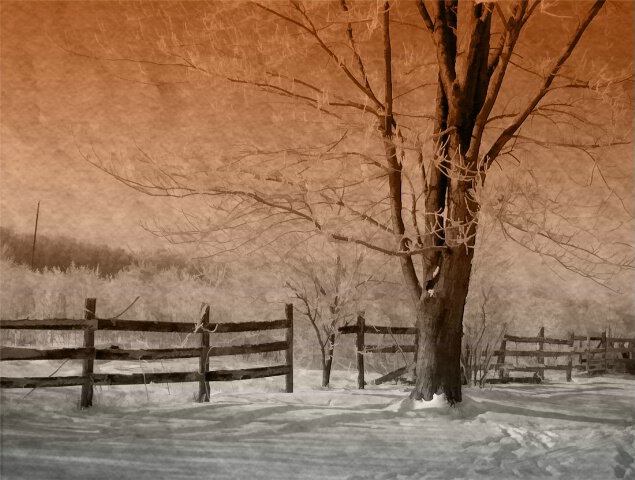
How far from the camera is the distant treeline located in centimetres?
733

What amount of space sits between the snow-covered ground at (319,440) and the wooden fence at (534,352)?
9.29 ft

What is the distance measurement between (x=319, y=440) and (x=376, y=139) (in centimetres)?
274

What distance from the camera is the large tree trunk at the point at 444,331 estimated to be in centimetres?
577

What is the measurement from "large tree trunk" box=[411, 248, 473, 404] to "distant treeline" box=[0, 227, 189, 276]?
4.07 meters

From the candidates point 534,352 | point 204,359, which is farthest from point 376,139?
point 534,352

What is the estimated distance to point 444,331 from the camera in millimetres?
5840

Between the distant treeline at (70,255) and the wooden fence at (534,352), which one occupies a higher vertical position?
the distant treeline at (70,255)

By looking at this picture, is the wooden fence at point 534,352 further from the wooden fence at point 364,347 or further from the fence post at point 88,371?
the fence post at point 88,371

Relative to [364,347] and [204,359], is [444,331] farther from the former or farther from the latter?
[364,347]

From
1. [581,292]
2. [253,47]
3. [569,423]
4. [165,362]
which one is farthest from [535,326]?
[253,47]

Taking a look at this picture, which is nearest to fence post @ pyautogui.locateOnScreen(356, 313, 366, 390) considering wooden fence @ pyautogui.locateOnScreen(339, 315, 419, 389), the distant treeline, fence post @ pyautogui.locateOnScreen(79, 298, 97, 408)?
wooden fence @ pyautogui.locateOnScreen(339, 315, 419, 389)

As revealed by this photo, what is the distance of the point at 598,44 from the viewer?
24.8 feet

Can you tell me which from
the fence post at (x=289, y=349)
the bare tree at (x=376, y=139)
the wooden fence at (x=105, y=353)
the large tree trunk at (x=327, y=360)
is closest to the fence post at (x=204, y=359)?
the wooden fence at (x=105, y=353)

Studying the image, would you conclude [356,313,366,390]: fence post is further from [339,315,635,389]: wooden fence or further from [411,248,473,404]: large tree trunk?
[411,248,473,404]: large tree trunk
